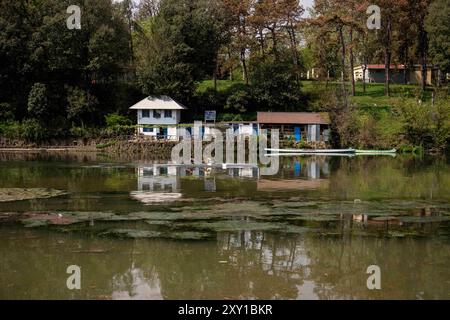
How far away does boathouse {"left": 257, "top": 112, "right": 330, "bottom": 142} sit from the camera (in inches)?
2373

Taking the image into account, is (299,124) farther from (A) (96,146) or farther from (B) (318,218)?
(B) (318,218)

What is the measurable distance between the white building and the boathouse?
30.9 feet

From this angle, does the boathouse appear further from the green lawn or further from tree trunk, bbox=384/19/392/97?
tree trunk, bbox=384/19/392/97

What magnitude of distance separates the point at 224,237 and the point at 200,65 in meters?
51.7

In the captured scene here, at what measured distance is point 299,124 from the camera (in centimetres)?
6106

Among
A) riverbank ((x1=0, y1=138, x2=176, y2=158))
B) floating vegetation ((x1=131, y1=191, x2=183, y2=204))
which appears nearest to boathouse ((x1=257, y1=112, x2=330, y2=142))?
riverbank ((x1=0, y1=138, x2=176, y2=158))

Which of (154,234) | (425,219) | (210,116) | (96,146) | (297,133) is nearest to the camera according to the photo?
(154,234)

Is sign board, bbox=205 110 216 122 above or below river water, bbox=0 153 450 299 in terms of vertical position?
above

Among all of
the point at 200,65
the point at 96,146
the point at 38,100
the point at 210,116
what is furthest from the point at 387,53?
the point at 38,100

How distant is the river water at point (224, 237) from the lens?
1320 centimetres

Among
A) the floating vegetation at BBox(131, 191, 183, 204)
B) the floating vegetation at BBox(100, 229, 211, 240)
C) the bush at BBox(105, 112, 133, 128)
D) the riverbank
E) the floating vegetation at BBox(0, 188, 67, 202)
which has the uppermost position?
the bush at BBox(105, 112, 133, 128)
